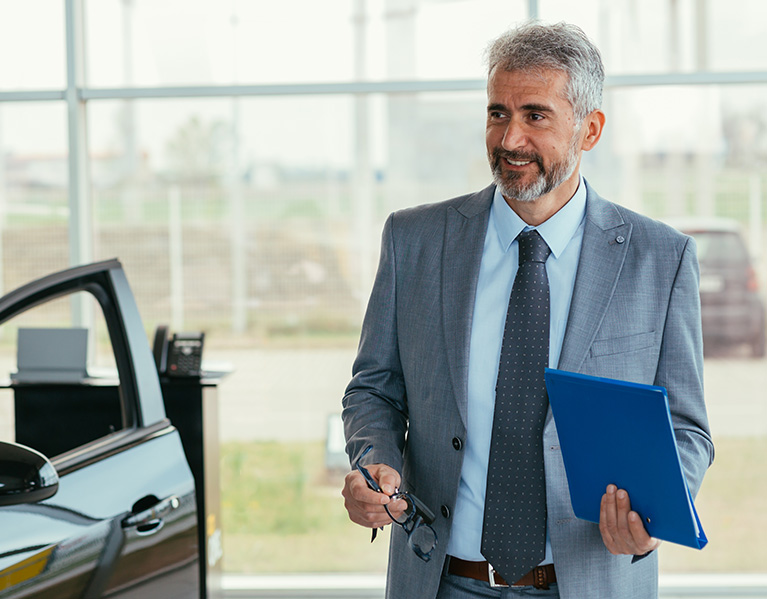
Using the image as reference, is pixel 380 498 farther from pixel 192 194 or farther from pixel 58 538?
pixel 192 194

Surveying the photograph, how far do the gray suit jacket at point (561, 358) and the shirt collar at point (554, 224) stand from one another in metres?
0.02

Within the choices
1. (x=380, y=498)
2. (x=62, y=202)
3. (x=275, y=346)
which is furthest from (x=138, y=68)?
(x=380, y=498)

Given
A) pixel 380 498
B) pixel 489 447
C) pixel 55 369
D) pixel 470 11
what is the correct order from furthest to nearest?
pixel 470 11 → pixel 55 369 → pixel 489 447 → pixel 380 498

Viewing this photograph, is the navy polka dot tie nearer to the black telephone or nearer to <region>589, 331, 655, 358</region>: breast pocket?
<region>589, 331, 655, 358</region>: breast pocket

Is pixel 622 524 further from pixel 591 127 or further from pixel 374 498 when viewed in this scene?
pixel 591 127

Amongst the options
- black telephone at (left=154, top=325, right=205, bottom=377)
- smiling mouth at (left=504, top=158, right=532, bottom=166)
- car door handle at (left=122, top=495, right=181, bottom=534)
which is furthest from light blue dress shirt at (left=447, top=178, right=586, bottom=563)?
black telephone at (left=154, top=325, right=205, bottom=377)

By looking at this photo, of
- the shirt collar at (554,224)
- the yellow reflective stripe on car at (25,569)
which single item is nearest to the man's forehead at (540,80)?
the shirt collar at (554,224)

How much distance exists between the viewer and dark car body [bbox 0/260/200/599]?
154 cm

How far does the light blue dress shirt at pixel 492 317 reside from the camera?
5.08 feet

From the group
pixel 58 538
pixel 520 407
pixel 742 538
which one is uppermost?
pixel 520 407

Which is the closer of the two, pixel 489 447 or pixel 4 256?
pixel 489 447

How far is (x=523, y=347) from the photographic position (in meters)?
1.55

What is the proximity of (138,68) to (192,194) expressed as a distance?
566 millimetres

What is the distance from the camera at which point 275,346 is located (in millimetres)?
3623
